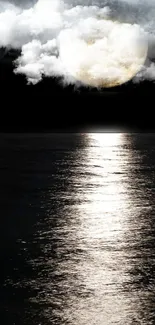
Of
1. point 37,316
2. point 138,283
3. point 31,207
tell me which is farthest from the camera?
point 31,207

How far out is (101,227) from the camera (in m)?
17.3

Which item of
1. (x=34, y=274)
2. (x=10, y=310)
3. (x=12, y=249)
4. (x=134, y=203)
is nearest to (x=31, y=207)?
(x=134, y=203)

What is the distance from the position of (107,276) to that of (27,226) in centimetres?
645

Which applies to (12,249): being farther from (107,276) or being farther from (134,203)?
(134,203)

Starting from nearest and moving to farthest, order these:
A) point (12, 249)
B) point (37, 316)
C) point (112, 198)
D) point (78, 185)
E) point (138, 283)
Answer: point (37, 316) → point (138, 283) → point (12, 249) → point (112, 198) → point (78, 185)

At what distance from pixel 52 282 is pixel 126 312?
2097 mm

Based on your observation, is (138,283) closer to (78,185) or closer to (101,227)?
(101,227)

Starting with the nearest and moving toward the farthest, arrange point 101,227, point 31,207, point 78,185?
point 101,227 < point 31,207 < point 78,185

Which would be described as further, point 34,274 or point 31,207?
point 31,207

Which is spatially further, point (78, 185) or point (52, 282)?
point (78, 185)

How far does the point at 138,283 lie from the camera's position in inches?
433

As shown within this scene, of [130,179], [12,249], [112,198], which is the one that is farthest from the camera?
[130,179]

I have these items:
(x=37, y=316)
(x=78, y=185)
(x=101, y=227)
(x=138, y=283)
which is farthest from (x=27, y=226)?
(x=78, y=185)

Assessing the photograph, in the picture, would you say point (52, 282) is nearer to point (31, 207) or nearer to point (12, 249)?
point (12, 249)
